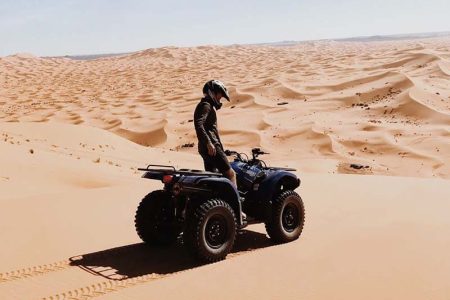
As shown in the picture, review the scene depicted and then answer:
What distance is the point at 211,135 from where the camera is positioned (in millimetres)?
5227

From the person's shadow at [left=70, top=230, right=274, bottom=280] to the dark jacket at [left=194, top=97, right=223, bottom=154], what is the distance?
1017 mm

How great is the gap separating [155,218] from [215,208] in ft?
2.75

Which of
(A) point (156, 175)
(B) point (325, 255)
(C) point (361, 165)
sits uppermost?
(A) point (156, 175)

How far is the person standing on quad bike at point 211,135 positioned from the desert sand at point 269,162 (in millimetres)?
828

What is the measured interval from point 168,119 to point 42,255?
15341 mm

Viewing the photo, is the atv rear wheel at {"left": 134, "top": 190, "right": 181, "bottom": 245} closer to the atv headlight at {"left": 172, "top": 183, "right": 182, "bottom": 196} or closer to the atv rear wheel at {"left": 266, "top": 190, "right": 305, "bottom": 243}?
Result: the atv headlight at {"left": 172, "top": 183, "right": 182, "bottom": 196}

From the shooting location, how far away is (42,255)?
5.09m

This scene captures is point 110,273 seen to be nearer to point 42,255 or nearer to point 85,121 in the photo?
point 42,255

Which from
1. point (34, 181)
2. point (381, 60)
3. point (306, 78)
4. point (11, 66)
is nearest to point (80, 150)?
point (34, 181)

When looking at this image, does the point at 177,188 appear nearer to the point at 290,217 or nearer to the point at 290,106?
the point at 290,217

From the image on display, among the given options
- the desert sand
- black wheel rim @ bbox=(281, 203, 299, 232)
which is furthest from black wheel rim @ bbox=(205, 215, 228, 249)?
black wheel rim @ bbox=(281, 203, 299, 232)

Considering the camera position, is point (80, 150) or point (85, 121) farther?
point (85, 121)

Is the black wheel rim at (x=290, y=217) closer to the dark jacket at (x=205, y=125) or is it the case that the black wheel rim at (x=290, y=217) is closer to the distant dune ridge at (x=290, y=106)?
the dark jacket at (x=205, y=125)

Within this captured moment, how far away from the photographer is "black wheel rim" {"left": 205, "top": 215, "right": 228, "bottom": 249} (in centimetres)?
481
